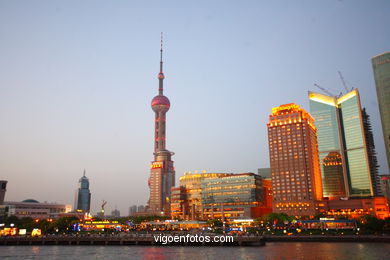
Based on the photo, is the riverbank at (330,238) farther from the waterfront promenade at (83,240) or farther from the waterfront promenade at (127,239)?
the waterfront promenade at (83,240)

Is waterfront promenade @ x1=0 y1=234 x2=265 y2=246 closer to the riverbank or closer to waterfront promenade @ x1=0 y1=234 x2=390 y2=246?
waterfront promenade @ x1=0 y1=234 x2=390 y2=246

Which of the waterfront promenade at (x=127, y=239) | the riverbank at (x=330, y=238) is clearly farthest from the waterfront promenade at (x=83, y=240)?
the riverbank at (x=330, y=238)

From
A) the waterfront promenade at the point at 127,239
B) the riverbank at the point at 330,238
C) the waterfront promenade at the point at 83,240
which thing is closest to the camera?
the riverbank at the point at 330,238

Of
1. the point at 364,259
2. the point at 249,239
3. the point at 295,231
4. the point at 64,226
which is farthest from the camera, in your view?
the point at 64,226

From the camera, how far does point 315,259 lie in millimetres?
84250

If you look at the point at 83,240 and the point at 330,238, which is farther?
the point at 83,240

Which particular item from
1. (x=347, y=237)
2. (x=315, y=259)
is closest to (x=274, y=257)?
(x=315, y=259)

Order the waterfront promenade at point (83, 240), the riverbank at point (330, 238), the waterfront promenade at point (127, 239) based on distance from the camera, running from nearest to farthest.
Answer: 1. the riverbank at point (330, 238)
2. the waterfront promenade at point (127, 239)
3. the waterfront promenade at point (83, 240)

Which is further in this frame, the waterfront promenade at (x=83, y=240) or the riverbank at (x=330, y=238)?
the waterfront promenade at (x=83, y=240)

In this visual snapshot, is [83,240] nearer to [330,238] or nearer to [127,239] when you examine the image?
[127,239]

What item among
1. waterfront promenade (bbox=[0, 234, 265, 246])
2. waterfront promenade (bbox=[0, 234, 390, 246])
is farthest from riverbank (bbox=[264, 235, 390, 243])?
waterfront promenade (bbox=[0, 234, 265, 246])

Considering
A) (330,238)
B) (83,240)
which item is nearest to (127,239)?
(83,240)

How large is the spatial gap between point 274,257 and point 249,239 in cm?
3784

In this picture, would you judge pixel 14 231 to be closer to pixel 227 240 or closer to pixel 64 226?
pixel 64 226
